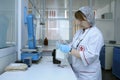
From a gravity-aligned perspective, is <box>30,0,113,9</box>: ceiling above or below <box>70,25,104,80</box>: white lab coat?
above

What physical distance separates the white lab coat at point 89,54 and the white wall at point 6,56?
680mm

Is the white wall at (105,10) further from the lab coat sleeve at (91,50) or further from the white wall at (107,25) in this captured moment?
Result: the lab coat sleeve at (91,50)

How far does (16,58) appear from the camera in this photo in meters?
2.14

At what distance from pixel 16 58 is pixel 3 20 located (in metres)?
0.60

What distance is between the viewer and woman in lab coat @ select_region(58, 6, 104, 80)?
179cm

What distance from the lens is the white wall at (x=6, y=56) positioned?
164cm

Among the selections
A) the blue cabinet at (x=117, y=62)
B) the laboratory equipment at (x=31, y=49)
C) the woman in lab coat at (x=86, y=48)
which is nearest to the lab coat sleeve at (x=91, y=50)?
the woman in lab coat at (x=86, y=48)

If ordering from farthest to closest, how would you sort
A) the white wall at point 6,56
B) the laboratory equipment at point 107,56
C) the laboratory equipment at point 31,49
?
the laboratory equipment at point 107,56
the laboratory equipment at point 31,49
the white wall at point 6,56

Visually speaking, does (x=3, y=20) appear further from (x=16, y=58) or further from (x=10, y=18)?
(x=16, y=58)

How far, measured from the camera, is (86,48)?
1.83 meters

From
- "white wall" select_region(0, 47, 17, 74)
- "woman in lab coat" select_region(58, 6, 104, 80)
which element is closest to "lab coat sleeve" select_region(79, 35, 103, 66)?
"woman in lab coat" select_region(58, 6, 104, 80)

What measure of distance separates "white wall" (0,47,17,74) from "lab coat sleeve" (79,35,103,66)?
0.72 meters

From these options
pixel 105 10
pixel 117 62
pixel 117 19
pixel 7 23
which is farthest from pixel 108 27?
pixel 7 23

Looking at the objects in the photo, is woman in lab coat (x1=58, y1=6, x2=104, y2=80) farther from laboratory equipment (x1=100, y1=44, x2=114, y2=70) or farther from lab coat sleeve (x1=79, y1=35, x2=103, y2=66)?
laboratory equipment (x1=100, y1=44, x2=114, y2=70)
